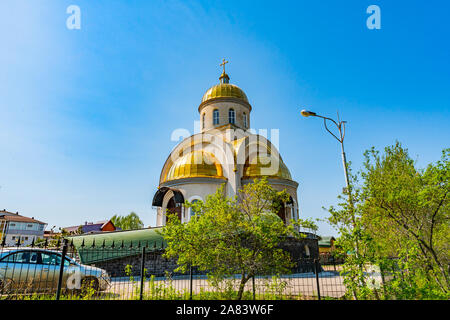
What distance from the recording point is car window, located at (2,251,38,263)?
693 cm

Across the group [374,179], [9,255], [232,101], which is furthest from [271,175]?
[9,255]

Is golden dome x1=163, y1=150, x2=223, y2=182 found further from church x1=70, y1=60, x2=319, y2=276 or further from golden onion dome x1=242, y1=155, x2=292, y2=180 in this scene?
golden onion dome x1=242, y1=155, x2=292, y2=180

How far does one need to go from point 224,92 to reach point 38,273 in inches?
864

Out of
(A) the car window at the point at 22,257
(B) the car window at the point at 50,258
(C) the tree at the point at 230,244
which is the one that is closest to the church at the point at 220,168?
(B) the car window at the point at 50,258

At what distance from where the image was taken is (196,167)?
19766 millimetres

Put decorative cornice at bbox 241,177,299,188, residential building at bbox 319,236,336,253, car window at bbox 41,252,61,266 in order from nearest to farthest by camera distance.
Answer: car window at bbox 41,252,61,266 < decorative cornice at bbox 241,177,299,188 < residential building at bbox 319,236,336,253

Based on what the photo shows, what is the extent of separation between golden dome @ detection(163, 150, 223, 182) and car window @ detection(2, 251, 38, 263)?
12436 mm

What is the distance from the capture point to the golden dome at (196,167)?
19.6 m

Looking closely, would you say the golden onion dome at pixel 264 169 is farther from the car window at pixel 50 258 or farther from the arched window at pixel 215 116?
the car window at pixel 50 258

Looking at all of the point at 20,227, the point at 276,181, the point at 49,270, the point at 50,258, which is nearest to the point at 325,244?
the point at 276,181

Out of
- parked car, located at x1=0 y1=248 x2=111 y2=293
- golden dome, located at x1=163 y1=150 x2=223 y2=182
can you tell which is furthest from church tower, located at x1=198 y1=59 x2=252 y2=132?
parked car, located at x1=0 y1=248 x2=111 y2=293

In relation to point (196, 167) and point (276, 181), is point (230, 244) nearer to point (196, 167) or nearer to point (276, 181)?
point (196, 167)

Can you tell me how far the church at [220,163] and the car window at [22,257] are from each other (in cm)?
943
